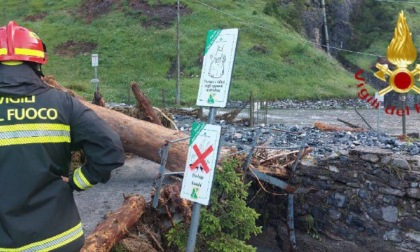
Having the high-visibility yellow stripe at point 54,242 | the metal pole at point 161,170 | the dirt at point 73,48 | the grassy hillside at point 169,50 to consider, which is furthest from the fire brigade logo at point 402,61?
the dirt at point 73,48

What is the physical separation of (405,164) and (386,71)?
117 inches

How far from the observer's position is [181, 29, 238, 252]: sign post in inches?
145

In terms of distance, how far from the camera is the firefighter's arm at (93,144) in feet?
9.01

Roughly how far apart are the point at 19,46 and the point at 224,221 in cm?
298

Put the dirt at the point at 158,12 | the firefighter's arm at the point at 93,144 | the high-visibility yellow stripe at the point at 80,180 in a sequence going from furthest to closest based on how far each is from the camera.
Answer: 1. the dirt at the point at 158,12
2. the high-visibility yellow stripe at the point at 80,180
3. the firefighter's arm at the point at 93,144

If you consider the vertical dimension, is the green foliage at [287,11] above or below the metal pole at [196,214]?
above

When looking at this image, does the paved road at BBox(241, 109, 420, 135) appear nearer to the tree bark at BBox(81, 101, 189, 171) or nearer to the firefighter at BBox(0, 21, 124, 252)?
the tree bark at BBox(81, 101, 189, 171)

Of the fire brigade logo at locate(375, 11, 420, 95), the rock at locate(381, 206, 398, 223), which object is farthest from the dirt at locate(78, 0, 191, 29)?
the rock at locate(381, 206, 398, 223)

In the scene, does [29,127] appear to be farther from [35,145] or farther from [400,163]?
[400,163]

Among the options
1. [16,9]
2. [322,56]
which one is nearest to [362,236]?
[322,56]

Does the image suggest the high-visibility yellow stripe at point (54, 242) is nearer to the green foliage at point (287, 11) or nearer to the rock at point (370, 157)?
the rock at point (370, 157)

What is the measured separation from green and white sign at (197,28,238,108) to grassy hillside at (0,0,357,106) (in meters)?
23.8

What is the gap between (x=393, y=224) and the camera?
24.2 feet

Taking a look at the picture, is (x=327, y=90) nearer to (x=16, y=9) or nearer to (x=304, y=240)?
(x=304, y=240)
